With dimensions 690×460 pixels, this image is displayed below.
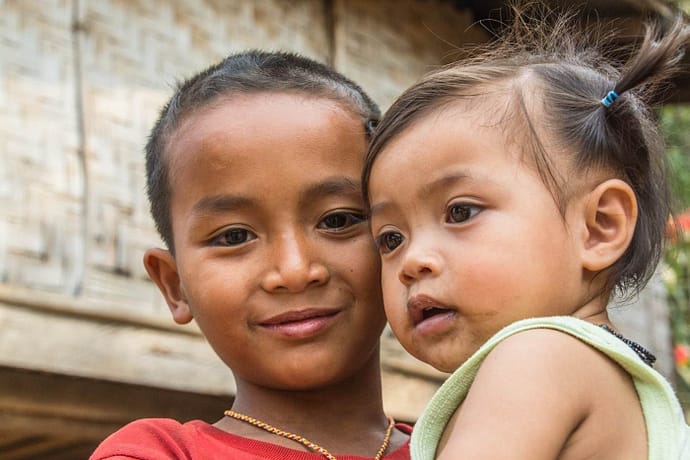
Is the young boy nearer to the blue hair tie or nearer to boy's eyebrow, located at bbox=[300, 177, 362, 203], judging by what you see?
boy's eyebrow, located at bbox=[300, 177, 362, 203]

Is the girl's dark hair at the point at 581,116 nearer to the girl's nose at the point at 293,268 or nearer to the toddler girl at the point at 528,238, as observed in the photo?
the toddler girl at the point at 528,238

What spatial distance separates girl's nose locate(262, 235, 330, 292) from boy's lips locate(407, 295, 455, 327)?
0.32 meters

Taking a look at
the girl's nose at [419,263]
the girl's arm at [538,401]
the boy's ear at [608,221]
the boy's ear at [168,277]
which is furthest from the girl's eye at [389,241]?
the boy's ear at [168,277]

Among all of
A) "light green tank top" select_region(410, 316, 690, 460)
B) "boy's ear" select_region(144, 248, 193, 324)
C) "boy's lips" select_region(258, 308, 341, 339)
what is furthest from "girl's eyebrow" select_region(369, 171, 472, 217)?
"boy's ear" select_region(144, 248, 193, 324)

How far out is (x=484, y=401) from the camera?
1600 millimetres

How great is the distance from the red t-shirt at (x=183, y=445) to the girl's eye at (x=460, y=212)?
62cm

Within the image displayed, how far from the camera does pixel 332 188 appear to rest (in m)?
2.33

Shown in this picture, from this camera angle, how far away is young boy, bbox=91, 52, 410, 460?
226 cm

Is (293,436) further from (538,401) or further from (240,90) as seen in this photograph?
(538,401)

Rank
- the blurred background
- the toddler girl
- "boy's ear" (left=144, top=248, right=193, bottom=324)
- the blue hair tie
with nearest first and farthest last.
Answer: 1. the toddler girl
2. the blue hair tie
3. "boy's ear" (left=144, top=248, right=193, bottom=324)
4. the blurred background

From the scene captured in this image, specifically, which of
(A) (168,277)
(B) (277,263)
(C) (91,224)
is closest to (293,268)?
(B) (277,263)

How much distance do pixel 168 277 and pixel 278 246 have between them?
0.46 metres

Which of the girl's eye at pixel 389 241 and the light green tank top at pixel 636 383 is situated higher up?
the girl's eye at pixel 389 241

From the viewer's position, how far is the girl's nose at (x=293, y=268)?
87.4 inches
